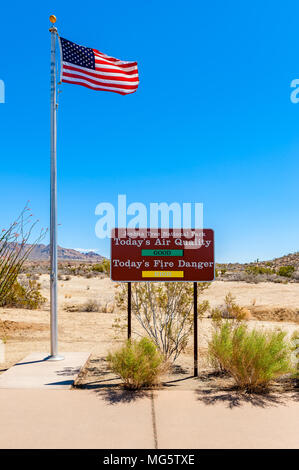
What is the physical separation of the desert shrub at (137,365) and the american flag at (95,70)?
18.9 ft

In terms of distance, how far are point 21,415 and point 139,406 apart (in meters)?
1.57

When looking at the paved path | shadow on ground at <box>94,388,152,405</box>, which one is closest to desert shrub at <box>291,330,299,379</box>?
the paved path

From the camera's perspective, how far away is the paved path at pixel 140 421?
4.60 m

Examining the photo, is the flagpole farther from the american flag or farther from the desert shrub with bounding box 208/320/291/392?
the desert shrub with bounding box 208/320/291/392

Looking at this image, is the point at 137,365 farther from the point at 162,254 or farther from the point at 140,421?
the point at 162,254

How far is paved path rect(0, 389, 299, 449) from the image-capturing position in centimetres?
460

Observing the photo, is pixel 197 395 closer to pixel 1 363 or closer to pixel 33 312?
pixel 1 363

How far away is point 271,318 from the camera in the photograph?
16.5 metres

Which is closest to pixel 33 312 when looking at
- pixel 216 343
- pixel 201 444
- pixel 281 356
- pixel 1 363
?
pixel 1 363

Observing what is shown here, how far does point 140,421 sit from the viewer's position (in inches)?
205

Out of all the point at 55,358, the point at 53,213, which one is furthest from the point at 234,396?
the point at 53,213

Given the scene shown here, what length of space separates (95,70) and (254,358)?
22.4ft

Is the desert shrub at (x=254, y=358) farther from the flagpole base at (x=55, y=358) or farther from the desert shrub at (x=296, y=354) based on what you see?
the flagpole base at (x=55, y=358)

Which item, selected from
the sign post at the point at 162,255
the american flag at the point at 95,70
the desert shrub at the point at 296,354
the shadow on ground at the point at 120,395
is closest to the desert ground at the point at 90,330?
the shadow on ground at the point at 120,395
